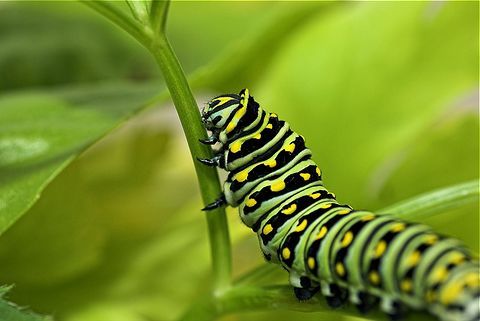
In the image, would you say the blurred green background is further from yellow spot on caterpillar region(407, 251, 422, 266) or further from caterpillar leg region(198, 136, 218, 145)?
yellow spot on caterpillar region(407, 251, 422, 266)

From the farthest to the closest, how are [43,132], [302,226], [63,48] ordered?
[63,48]
[43,132]
[302,226]

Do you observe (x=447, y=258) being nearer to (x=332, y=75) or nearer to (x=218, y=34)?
(x=332, y=75)

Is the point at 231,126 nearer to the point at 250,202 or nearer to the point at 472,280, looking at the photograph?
the point at 250,202

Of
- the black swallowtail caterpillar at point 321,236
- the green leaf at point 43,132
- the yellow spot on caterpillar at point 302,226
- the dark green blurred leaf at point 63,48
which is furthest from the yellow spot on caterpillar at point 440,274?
the dark green blurred leaf at point 63,48

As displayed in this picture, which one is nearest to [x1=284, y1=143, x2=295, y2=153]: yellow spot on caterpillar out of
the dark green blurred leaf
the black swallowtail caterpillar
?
the black swallowtail caterpillar

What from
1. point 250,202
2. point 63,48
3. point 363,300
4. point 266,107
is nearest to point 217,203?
point 250,202

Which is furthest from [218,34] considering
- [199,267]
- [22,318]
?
[22,318]

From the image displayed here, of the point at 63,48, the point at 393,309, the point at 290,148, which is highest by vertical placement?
the point at 63,48
